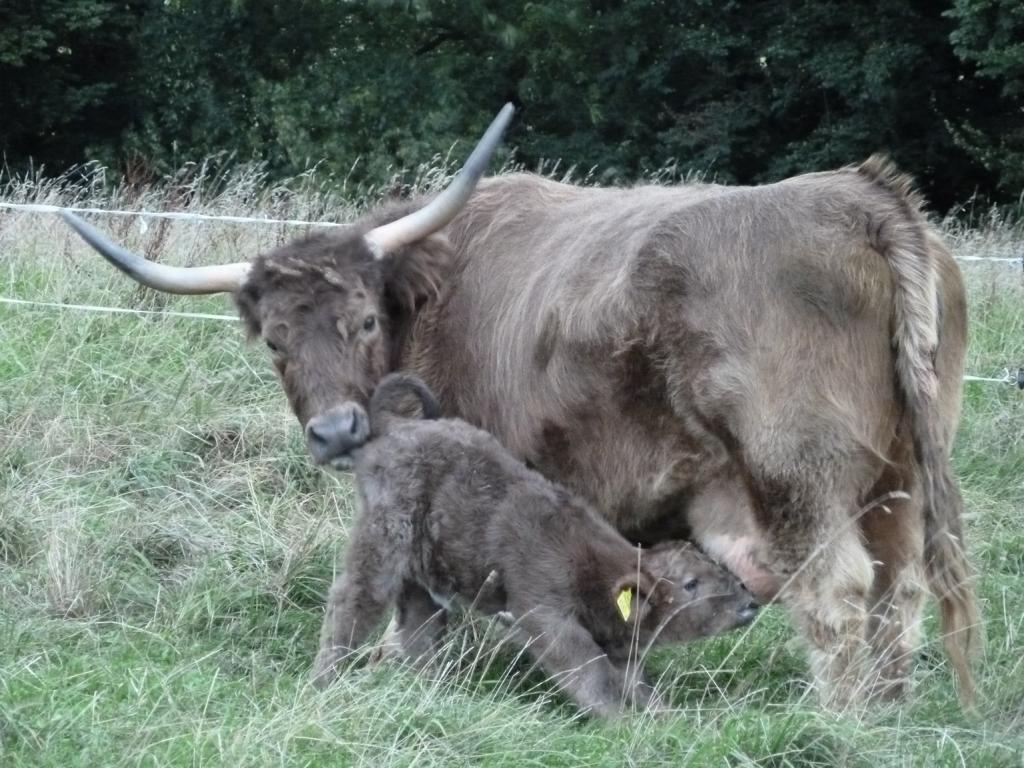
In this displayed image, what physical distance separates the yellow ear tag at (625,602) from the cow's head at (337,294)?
3.75ft

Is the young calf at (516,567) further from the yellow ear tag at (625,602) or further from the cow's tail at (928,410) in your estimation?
the cow's tail at (928,410)

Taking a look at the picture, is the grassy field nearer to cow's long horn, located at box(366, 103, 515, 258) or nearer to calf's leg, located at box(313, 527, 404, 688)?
calf's leg, located at box(313, 527, 404, 688)

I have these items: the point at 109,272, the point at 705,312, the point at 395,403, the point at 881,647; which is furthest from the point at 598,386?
the point at 109,272

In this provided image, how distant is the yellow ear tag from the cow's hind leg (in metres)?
0.81

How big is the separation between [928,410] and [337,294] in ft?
7.63

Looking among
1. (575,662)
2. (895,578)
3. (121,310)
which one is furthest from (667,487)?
(121,310)

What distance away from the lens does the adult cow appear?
15.2 ft

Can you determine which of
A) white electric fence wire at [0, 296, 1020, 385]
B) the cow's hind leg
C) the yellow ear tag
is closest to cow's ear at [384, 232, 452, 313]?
the yellow ear tag

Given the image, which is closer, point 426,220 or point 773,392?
point 773,392

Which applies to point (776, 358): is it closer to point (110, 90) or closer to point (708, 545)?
point (708, 545)

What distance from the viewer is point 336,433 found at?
5.35 m

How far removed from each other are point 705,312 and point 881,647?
130cm

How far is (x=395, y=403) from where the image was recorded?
5.46 metres

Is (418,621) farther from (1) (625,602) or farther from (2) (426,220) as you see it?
(2) (426,220)
